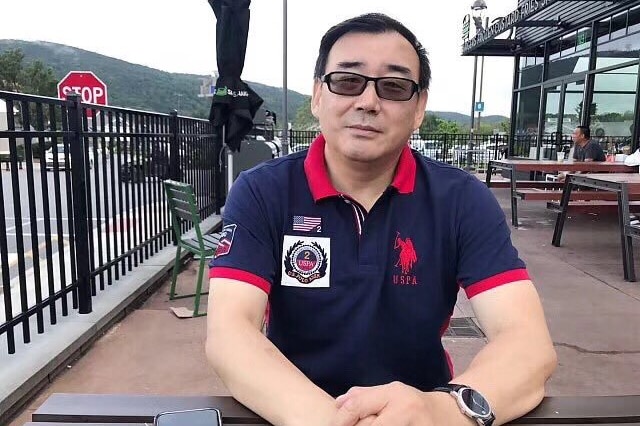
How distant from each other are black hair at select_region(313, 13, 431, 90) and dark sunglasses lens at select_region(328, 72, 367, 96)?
0.07 m

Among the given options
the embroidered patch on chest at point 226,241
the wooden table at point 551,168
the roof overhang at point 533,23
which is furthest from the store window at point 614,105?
the embroidered patch on chest at point 226,241

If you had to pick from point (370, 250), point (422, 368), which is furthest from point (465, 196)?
point (422, 368)

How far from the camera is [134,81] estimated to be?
92.4 meters

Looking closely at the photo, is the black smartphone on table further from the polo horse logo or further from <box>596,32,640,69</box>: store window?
<box>596,32,640,69</box>: store window

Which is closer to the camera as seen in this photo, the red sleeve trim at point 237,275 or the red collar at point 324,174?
the red sleeve trim at point 237,275

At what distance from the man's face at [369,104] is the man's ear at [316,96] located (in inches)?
2.6

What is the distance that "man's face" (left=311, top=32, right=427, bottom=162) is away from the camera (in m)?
1.49

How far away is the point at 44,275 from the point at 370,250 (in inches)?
169

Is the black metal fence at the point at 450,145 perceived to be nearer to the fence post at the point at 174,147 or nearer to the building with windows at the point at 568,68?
the building with windows at the point at 568,68

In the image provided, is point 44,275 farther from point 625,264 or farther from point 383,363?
point 625,264

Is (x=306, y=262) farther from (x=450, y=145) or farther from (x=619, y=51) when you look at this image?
(x=450, y=145)

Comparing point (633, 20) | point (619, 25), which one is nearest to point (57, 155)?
point (633, 20)

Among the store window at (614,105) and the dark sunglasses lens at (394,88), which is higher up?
the store window at (614,105)

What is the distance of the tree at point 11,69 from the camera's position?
52.6 metres
